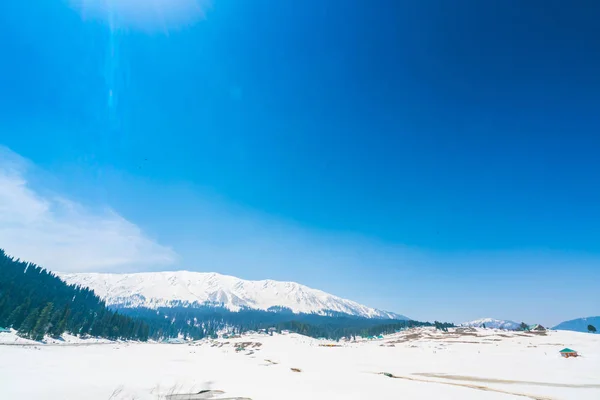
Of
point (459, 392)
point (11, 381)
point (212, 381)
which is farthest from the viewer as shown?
point (212, 381)

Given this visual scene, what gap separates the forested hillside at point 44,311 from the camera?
81500 millimetres

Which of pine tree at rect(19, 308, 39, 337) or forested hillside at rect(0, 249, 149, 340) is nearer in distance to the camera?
pine tree at rect(19, 308, 39, 337)

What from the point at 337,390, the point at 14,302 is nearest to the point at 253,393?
the point at 337,390

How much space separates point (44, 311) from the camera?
262 feet

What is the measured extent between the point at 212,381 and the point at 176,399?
1155 centimetres

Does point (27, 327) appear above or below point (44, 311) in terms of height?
below

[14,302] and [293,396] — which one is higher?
[14,302]

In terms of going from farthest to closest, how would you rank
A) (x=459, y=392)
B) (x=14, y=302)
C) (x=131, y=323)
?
(x=131, y=323) → (x=14, y=302) → (x=459, y=392)

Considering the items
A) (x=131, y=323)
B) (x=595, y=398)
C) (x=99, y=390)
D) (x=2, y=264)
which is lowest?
(x=595, y=398)

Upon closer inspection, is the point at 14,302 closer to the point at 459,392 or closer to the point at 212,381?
the point at 212,381

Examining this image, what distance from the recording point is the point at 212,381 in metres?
30.7

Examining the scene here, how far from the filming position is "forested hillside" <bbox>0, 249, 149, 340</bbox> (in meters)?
81.5

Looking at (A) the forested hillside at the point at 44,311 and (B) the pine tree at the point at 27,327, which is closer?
(B) the pine tree at the point at 27,327

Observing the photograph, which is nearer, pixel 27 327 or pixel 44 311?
pixel 27 327
